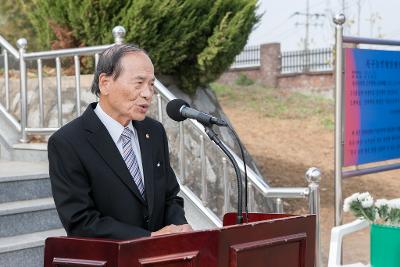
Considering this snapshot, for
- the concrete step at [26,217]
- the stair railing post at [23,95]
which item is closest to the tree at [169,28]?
the stair railing post at [23,95]

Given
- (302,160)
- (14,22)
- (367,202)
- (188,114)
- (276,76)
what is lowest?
(302,160)

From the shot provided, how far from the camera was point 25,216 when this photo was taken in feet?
17.2

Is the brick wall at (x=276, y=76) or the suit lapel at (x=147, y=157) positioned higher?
the suit lapel at (x=147, y=157)

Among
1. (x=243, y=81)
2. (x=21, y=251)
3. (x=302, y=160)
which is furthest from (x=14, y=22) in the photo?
(x=243, y=81)

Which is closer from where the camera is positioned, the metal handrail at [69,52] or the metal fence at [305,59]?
the metal handrail at [69,52]

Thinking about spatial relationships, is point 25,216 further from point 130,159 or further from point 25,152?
point 130,159

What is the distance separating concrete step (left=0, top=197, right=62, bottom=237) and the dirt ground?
3.38 m

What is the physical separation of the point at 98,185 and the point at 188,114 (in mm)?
422

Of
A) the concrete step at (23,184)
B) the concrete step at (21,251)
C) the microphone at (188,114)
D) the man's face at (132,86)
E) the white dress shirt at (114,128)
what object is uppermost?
the man's face at (132,86)

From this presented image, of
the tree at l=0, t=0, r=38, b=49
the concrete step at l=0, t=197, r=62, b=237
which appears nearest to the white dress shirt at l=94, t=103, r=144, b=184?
the concrete step at l=0, t=197, r=62, b=237

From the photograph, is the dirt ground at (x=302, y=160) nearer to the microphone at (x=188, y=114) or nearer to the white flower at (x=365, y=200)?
the white flower at (x=365, y=200)

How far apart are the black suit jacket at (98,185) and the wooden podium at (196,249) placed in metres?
0.37

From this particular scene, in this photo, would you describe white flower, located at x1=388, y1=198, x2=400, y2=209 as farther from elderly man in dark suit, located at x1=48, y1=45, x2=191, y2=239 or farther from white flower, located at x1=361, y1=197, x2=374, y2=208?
elderly man in dark suit, located at x1=48, y1=45, x2=191, y2=239

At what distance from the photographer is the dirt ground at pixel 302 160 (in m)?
9.24
